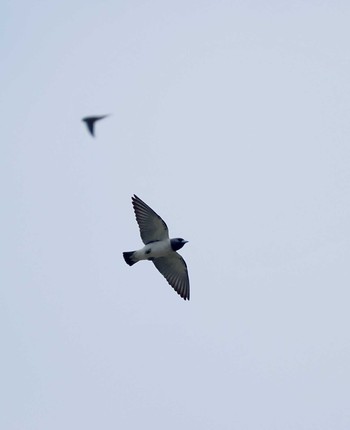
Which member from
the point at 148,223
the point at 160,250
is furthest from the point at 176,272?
the point at 148,223

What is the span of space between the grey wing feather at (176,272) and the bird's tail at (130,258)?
1.74ft

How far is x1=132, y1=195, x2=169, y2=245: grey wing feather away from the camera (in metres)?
21.2

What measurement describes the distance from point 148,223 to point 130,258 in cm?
109

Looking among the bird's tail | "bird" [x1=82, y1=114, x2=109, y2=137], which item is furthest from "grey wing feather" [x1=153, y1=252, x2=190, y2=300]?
"bird" [x1=82, y1=114, x2=109, y2=137]

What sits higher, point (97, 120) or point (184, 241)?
point (97, 120)

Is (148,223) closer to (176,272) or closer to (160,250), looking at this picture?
(160,250)

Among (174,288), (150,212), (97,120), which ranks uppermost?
(97,120)

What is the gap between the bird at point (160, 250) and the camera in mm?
21344

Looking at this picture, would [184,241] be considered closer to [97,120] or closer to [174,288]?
[174,288]

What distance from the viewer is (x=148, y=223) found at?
21.5 metres

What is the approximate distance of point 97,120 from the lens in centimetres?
2272

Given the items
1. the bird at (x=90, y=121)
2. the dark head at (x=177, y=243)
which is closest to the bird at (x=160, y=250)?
the dark head at (x=177, y=243)

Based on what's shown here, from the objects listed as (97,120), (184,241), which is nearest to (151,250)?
(184,241)

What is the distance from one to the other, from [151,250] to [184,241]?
768 mm
